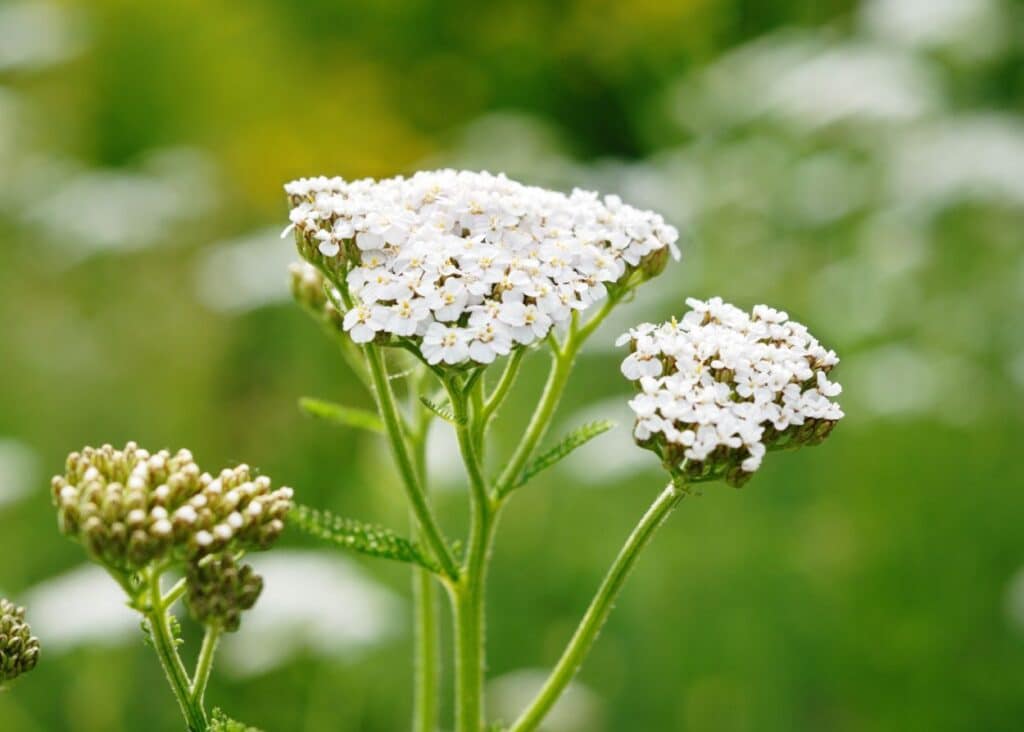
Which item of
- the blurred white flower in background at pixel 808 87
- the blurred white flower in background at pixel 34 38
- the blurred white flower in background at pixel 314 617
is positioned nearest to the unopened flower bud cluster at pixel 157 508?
the blurred white flower in background at pixel 314 617

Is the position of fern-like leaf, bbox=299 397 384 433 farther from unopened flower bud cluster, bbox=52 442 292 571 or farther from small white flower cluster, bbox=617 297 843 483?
small white flower cluster, bbox=617 297 843 483

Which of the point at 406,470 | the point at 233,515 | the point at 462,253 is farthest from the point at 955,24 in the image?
the point at 233,515

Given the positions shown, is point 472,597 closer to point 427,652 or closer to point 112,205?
point 427,652

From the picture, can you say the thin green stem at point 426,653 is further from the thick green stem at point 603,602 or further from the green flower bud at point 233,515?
the green flower bud at point 233,515

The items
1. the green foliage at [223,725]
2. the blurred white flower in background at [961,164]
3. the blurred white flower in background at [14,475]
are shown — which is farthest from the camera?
the blurred white flower in background at [961,164]

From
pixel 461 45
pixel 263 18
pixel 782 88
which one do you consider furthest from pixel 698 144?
pixel 263 18

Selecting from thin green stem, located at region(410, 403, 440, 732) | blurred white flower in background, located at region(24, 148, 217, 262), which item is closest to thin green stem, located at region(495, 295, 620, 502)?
thin green stem, located at region(410, 403, 440, 732)

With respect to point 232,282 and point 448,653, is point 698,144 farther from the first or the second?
point 448,653
